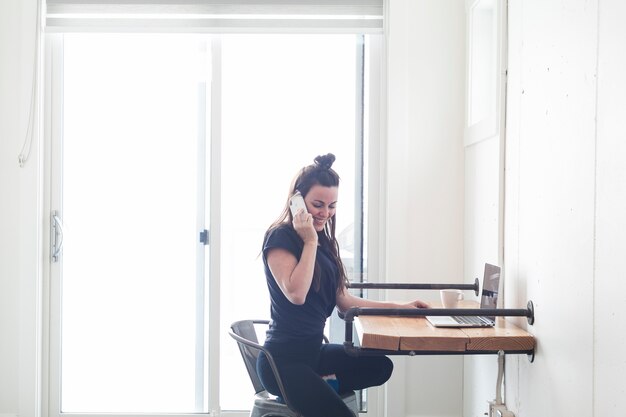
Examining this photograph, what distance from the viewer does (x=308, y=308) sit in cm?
237

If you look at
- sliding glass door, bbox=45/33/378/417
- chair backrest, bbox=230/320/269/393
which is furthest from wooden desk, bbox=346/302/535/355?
sliding glass door, bbox=45/33/378/417

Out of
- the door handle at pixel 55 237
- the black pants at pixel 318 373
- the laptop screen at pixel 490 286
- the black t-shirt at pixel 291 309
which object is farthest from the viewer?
the door handle at pixel 55 237

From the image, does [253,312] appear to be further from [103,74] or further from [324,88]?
[103,74]

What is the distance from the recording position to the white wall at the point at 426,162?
3518mm

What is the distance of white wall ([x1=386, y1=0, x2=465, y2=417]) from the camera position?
11.5 feet

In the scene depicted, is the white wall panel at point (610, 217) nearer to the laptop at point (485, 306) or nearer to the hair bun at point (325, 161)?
the laptop at point (485, 306)

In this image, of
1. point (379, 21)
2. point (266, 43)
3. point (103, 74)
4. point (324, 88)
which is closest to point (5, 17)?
point (103, 74)

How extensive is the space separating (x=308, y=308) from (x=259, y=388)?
13.8 inches

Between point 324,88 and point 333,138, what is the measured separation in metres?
0.26

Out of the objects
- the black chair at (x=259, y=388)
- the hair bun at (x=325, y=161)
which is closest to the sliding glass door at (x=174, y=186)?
the black chair at (x=259, y=388)

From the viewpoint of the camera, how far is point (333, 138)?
3738 mm

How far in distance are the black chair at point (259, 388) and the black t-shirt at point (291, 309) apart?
0.30 feet

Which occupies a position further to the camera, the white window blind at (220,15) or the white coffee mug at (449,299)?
the white window blind at (220,15)

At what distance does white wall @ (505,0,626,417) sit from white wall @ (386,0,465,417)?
86 cm
